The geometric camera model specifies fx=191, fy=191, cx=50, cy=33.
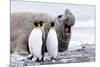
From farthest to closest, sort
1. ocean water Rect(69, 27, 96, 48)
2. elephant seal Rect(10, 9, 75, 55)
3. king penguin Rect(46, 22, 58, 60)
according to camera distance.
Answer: ocean water Rect(69, 27, 96, 48)
king penguin Rect(46, 22, 58, 60)
elephant seal Rect(10, 9, 75, 55)

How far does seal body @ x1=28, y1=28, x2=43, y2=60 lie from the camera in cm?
244

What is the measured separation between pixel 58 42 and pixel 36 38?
315 mm

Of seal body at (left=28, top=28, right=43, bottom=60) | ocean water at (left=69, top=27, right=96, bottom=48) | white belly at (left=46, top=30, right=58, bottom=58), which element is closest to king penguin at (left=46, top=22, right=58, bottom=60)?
white belly at (left=46, top=30, right=58, bottom=58)

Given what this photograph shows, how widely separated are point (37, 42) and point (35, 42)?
3 centimetres

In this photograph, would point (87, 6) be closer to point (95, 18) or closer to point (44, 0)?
point (95, 18)

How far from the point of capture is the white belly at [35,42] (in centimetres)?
244

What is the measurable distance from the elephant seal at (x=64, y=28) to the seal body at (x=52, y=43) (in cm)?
6

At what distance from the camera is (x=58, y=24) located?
2.57 metres

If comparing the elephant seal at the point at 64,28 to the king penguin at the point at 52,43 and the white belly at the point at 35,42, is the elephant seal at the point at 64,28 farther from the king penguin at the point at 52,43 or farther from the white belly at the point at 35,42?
the white belly at the point at 35,42

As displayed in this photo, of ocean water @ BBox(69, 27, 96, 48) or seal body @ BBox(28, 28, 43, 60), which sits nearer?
seal body @ BBox(28, 28, 43, 60)

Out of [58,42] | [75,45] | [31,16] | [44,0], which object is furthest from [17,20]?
[75,45]

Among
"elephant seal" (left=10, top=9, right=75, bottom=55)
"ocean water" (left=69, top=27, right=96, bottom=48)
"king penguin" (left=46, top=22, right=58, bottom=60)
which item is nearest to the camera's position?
"elephant seal" (left=10, top=9, right=75, bottom=55)

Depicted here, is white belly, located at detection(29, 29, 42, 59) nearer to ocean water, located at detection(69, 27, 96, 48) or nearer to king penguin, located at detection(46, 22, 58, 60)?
king penguin, located at detection(46, 22, 58, 60)

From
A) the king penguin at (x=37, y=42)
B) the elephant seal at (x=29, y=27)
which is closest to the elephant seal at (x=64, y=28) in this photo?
the elephant seal at (x=29, y=27)
